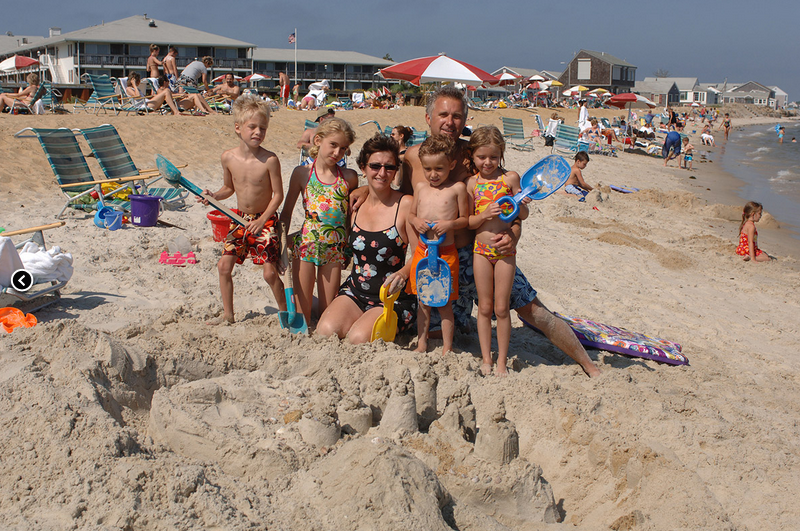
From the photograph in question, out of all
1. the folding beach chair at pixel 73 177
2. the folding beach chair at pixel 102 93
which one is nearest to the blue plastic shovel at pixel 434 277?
the folding beach chair at pixel 73 177

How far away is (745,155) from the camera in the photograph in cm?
2936

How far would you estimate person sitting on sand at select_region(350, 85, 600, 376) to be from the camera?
12.1ft

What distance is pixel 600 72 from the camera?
74.2 m

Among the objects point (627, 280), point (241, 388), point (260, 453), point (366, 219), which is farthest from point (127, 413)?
point (627, 280)

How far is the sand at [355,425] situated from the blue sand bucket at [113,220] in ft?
3.37

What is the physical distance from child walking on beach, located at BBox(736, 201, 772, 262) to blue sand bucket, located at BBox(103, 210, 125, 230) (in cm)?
763

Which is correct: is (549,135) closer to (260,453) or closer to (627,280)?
(627,280)

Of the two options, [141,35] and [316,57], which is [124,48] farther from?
[316,57]

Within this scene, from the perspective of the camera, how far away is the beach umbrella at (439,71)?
35.4ft

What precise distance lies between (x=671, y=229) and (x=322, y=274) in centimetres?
743

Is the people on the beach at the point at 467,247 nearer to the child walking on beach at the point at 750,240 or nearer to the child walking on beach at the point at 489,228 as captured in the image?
the child walking on beach at the point at 489,228

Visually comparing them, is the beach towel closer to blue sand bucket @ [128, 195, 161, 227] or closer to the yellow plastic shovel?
blue sand bucket @ [128, 195, 161, 227]

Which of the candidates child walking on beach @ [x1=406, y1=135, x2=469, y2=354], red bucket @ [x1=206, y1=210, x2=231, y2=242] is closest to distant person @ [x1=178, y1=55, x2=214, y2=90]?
red bucket @ [x1=206, y1=210, x2=231, y2=242]

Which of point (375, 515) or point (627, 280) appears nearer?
point (375, 515)
